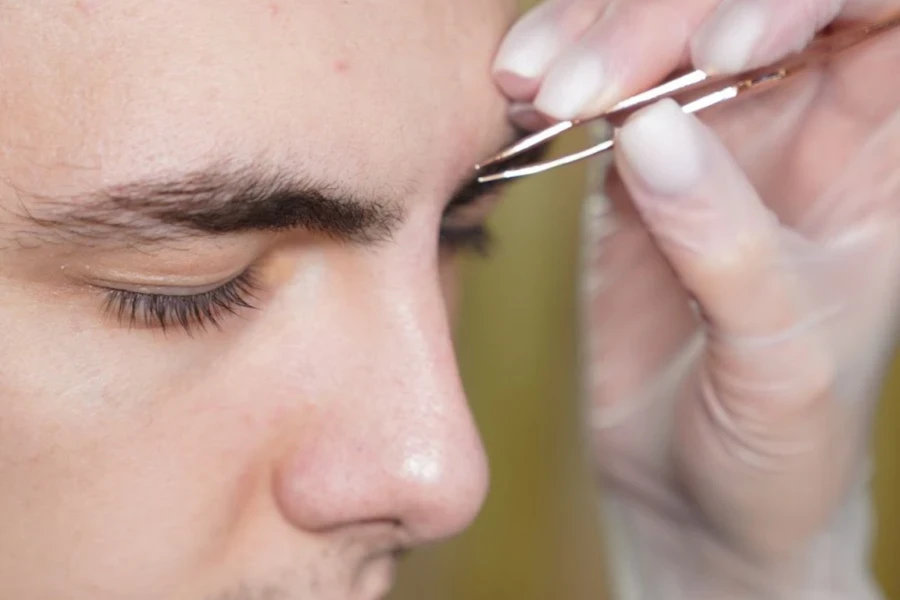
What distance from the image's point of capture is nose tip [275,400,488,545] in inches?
24.3

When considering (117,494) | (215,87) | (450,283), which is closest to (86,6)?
(215,87)

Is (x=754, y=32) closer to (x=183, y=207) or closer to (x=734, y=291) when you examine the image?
(x=734, y=291)

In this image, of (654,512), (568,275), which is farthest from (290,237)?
(568,275)

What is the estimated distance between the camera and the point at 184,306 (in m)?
0.56

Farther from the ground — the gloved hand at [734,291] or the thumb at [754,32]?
the thumb at [754,32]

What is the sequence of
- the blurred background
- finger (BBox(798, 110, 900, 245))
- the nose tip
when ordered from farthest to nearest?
the blurred background < finger (BBox(798, 110, 900, 245)) < the nose tip

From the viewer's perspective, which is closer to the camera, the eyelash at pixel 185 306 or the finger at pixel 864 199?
the eyelash at pixel 185 306

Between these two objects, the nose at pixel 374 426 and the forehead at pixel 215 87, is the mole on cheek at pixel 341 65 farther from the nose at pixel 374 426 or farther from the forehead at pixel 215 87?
the nose at pixel 374 426

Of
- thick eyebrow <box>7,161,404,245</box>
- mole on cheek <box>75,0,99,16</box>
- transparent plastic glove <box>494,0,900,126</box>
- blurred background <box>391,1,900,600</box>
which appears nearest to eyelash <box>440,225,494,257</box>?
transparent plastic glove <box>494,0,900,126</box>

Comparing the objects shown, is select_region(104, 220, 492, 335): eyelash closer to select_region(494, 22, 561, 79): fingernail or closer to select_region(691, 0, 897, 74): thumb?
select_region(494, 22, 561, 79): fingernail

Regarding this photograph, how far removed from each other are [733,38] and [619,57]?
0.28 feet

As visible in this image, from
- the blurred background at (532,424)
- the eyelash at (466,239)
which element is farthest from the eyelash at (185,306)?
the blurred background at (532,424)

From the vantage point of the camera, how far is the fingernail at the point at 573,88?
660 millimetres

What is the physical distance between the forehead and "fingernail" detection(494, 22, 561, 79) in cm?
8
